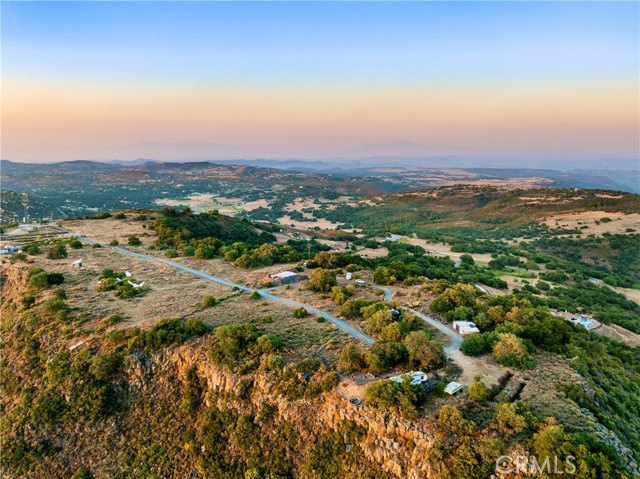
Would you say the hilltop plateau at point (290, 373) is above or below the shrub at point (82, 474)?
above

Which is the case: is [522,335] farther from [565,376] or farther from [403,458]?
[403,458]

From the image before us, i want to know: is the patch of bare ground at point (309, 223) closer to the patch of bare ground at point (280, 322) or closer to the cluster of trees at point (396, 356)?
the patch of bare ground at point (280, 322)

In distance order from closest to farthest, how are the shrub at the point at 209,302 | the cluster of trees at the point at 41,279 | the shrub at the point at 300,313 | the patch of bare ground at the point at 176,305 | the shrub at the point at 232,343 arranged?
1. the shrub at the point at 232,343
2. the patch of bare ground at the point at 176,305
3. the shrub at the point at 300,313
4. the shrub at the point at 209,302
5. the cluster of trees at the point at 41,279

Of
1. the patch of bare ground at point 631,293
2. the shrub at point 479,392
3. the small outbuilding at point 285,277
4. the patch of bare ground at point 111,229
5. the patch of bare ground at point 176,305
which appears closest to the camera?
the shrub at point 479,392

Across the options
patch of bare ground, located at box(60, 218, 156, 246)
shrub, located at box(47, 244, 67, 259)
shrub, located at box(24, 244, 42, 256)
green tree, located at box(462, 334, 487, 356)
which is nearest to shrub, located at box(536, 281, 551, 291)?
green tree, located at box(462, 334, 487, 356)

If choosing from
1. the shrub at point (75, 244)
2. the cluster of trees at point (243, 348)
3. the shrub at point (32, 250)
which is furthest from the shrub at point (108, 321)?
the shrub at point (75, 244)
